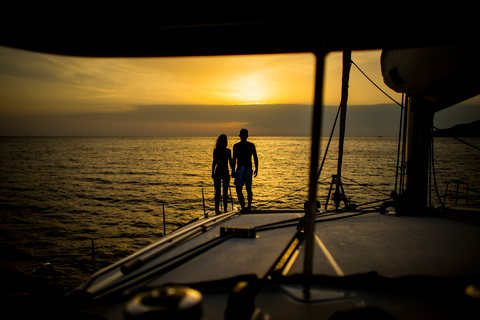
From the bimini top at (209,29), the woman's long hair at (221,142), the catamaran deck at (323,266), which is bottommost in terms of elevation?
the catamaran deck at (323,266)

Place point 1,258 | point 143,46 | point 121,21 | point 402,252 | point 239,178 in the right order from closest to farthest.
A: point 121,21, point 143,46, point 402,252, point 239,178, point 1,258

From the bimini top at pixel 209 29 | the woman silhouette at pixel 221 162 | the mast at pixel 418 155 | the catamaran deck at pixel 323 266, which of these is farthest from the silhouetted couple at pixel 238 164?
the bimini top at pixel 209 29

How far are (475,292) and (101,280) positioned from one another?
122 inches

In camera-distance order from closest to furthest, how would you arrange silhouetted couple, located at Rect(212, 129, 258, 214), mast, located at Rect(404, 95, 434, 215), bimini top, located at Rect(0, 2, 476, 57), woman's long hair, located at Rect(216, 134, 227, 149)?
bimini top, located at Rect(0, 2, 476, 57)
mast, located at Rect(404, 95, 434, 215)
silhouetted couple, located at Rect(212, 129, 258, 214)
woman's long hair, located at Rect(216, 134, 227, 149)

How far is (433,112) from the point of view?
199 inches

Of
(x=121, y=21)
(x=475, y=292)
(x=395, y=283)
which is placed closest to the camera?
(x=475, y=292)

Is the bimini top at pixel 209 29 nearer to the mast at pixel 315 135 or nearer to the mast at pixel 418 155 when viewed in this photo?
the mast at pixel 315 135

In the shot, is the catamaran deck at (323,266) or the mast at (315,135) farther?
the catamaran deck at (323,266)

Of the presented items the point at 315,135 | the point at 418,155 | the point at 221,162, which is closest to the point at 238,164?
the point at 221,162

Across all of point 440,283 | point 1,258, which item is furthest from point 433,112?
point 1,258

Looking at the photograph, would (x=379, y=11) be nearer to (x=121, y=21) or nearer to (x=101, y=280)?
(x=121, y=21)

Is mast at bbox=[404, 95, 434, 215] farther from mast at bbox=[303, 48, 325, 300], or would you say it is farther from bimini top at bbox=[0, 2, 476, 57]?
mast at bbox=[303, 48, 325, 300]

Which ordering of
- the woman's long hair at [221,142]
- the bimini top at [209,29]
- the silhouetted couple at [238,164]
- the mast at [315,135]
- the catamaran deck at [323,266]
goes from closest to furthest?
the bimini top at [209,29] → the mast at [315,135] → the catamaran deck at [323,266] → the silhouetted couple at [238,164] → the woman's long hair at [221,142]

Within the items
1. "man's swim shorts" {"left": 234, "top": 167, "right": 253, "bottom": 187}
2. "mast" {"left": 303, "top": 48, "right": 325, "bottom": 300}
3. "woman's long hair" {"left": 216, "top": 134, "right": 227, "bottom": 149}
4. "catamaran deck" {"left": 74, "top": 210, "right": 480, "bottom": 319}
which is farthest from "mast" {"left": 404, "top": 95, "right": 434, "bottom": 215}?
"woman's long hair" {"left": 216, "top": 134, "right": 227, "bottom": 149}
